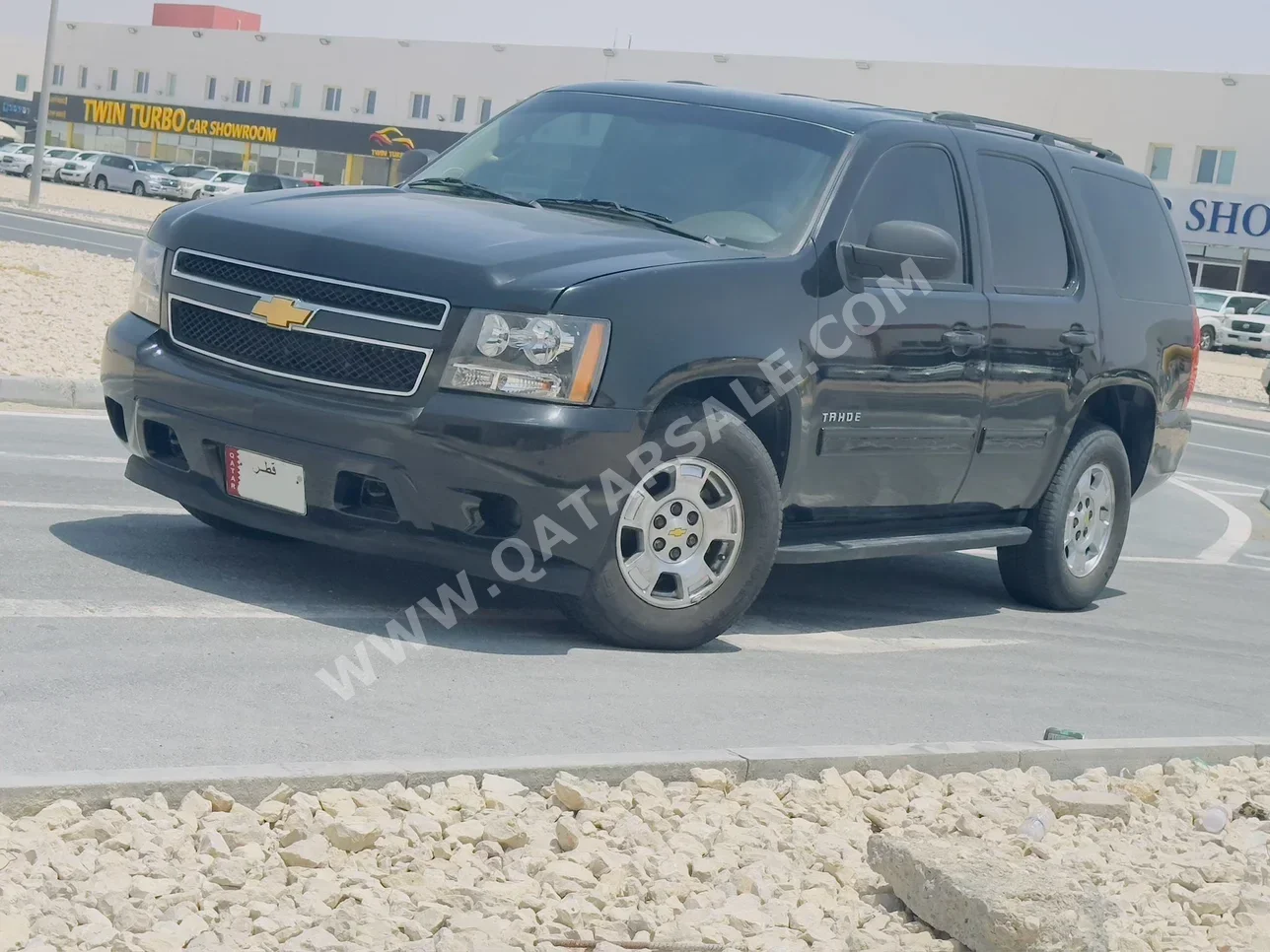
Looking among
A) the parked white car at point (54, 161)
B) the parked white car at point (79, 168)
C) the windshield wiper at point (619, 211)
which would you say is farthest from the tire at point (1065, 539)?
the parked white car at point (54, 161)

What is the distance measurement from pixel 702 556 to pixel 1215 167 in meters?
57.0

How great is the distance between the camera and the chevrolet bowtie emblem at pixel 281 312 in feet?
18.9

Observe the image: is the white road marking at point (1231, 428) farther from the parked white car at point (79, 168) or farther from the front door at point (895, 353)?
the parked white car at point (79, 168)

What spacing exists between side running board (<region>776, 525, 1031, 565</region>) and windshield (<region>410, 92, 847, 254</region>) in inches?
43.0

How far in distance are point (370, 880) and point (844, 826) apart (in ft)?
4.38

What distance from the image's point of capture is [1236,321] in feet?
156

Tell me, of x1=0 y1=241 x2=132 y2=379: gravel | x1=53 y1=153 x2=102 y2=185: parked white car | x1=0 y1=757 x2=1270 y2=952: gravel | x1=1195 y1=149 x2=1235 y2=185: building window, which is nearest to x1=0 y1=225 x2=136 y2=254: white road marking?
x1=0 y1=241 x2=132 y2=379: gravel

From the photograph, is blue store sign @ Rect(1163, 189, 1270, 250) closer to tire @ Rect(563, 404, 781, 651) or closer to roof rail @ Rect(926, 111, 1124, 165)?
roof rail @ Rect(926, 111, 1124, 165)

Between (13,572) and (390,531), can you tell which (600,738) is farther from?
(13,572)

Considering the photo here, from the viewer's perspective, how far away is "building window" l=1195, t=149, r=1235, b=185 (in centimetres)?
5844

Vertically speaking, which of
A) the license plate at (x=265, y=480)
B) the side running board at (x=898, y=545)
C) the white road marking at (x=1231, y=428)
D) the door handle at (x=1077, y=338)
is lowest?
the white road marking at (x=1231, y=428)

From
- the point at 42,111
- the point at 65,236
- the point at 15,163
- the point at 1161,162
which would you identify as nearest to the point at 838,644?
the point at 65,236

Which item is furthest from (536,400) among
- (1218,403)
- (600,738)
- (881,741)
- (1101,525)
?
(1218,403)

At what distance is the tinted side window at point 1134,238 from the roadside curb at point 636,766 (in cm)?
308
